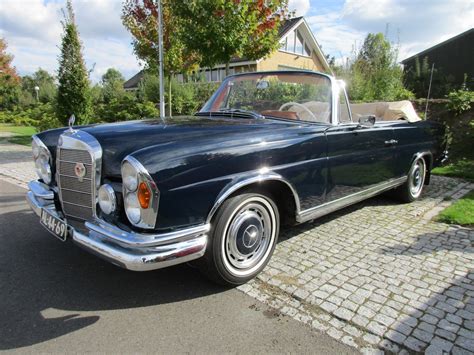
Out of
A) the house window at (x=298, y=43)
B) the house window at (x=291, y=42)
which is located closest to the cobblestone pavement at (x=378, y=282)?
the house window at (x=291, y=42)

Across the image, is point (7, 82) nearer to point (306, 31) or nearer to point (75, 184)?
point (306, 31)

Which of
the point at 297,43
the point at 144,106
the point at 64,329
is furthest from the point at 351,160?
the point at 297,43

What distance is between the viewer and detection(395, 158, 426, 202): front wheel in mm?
5227

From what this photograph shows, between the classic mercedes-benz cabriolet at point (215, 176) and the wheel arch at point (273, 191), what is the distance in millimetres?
10

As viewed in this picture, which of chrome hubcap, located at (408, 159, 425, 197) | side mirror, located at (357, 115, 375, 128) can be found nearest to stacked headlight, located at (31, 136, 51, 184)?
side mirror, located at (357, 115, 375, 128)

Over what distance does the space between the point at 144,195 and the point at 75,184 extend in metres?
0.79

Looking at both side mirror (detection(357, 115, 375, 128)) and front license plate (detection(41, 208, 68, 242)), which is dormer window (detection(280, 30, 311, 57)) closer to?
side mirror (detection(357, 115, 375, 128))

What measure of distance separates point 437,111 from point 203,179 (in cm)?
977

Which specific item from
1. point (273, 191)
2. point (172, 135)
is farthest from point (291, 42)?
point (172, 135)

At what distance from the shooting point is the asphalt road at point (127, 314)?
2244 mm

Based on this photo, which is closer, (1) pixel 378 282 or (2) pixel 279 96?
(1) pixel 378 282

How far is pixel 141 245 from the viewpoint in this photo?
7.41 feet

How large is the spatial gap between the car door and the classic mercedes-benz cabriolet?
2cm

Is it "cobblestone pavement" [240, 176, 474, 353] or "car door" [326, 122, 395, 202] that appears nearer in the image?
"cobblestone pavement" [240, 176, 474, 353]
